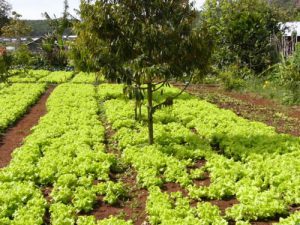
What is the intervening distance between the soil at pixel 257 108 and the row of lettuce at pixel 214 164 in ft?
4.51

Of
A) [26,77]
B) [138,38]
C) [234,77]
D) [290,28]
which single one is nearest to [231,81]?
[234,77]

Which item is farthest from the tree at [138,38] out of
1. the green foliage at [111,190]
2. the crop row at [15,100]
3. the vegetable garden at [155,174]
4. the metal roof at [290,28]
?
the metal roof at [290,28]

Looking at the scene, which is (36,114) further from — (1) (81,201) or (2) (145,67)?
(1) (81,201)

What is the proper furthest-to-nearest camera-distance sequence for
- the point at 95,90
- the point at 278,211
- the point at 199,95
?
the point at 95,90 < the point at 199,95 < the point at 278,211

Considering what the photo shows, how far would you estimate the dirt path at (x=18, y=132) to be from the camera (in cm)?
1088

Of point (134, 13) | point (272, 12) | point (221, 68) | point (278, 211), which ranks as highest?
point (272, 12)

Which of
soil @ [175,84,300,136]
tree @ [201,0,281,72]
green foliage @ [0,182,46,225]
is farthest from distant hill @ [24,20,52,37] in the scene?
green foliage @ [0,182,46,225]

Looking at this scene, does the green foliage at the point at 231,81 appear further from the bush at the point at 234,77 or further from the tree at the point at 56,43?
the tree at the point at 56,43

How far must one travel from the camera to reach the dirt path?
1088 centimetres

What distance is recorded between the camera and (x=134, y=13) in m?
9.70

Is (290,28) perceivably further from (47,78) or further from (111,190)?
(111,190)

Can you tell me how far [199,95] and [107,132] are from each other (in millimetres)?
7762

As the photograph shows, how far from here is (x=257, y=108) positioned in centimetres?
1594

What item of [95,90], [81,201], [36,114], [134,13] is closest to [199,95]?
[95,90]
